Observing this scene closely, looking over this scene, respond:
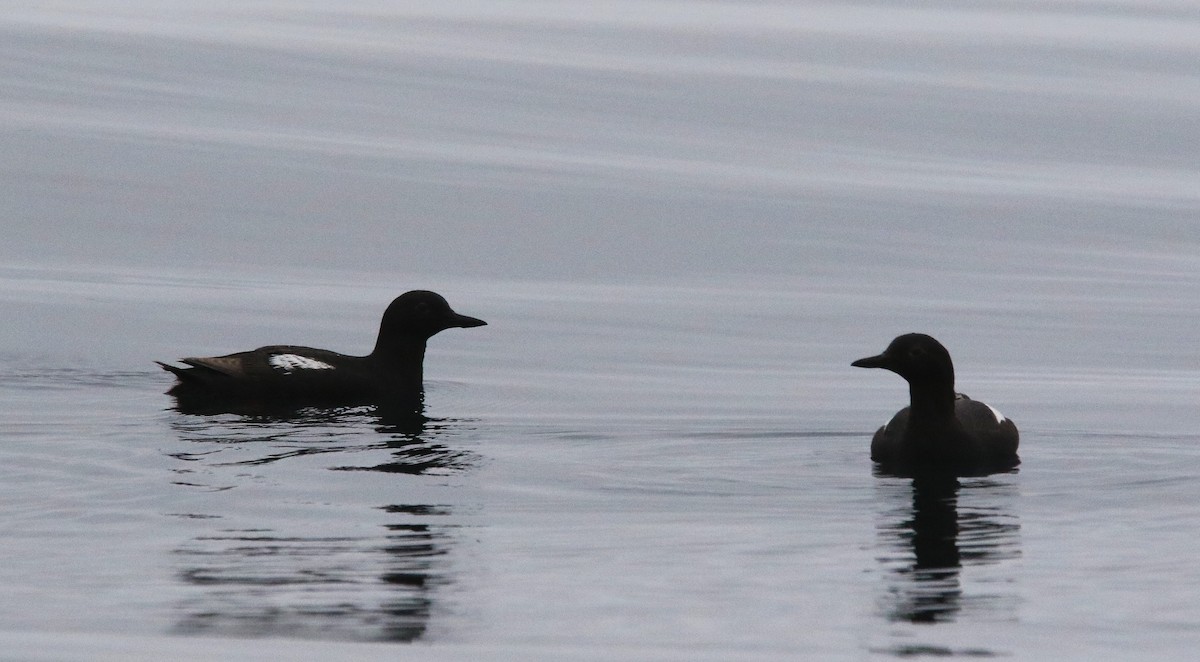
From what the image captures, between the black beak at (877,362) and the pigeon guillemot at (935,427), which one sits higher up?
the black beak at (877,362)

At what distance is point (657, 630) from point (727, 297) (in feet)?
34.8

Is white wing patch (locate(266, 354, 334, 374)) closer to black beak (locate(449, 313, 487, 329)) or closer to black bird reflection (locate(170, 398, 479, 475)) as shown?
black bird reflection (locate(170, 398, 479, 475))

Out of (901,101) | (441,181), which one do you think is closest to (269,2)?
(901,101)

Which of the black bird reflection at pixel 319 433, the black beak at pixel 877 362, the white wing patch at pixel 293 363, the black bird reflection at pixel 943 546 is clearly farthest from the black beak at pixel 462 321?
the black bird reflection at pixel 943 546

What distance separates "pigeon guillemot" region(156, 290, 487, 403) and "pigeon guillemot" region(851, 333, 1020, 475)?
3.84 meters

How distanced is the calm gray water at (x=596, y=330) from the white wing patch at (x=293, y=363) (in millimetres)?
535

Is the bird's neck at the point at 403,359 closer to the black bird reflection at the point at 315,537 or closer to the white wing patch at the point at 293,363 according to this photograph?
the white wing patch at the point at 293,363

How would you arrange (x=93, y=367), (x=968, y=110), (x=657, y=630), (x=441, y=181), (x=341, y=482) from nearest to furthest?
(x=657, y=630) → (x=341, y=482) → (x=93, y=367) → (x=441, y=181) → (x=968, y=110)

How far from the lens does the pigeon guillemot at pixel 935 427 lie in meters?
11.9

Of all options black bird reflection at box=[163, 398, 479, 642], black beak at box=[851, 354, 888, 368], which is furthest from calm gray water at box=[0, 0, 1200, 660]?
black beak at box=[851, 354, 888, 368]

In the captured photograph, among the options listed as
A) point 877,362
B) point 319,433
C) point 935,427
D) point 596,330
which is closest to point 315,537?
point 319,433

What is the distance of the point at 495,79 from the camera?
3025cm

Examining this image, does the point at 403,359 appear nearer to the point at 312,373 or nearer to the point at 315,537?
the point at 312,373

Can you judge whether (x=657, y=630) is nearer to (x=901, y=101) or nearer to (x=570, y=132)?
(x=570, y=132)
